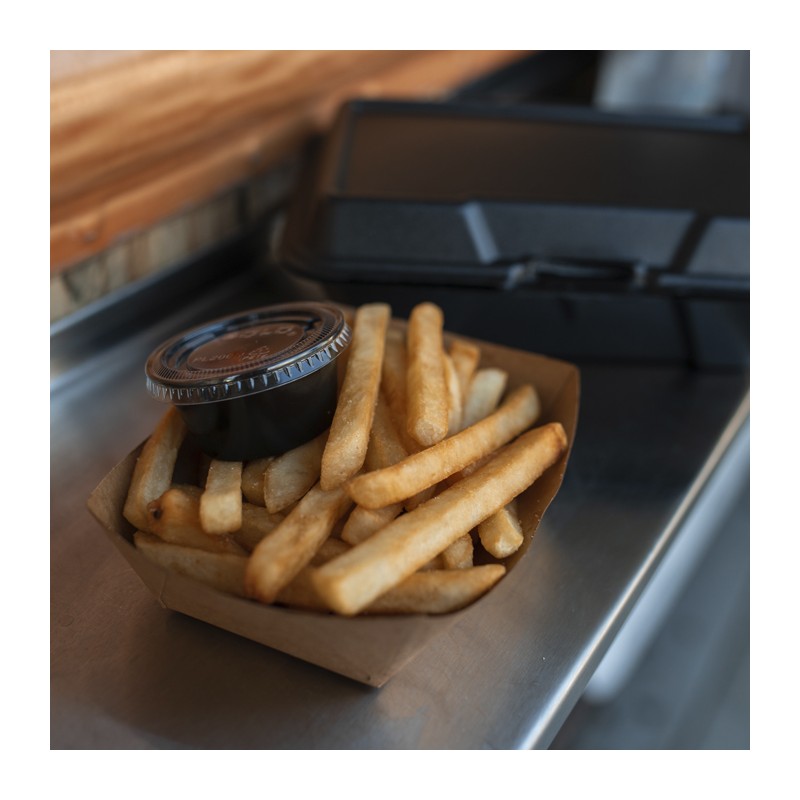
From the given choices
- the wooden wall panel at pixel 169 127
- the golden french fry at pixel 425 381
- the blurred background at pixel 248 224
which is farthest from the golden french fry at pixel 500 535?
the wooden wall panel at pixel 169 127

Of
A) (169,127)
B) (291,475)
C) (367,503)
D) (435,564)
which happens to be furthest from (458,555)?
(169,127)

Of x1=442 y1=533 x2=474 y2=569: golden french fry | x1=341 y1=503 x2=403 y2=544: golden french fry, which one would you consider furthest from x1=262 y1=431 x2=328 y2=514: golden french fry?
x1=442 y1=533 x2=474 y2=569: golden french fry

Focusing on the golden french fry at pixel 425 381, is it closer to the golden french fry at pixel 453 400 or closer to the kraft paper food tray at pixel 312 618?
the golden french fry at pixel 453 400

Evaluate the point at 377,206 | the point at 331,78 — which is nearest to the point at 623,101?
the point at 331,78

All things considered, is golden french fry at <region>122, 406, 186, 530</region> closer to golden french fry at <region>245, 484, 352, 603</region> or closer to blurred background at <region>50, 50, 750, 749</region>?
golden french fry at <region>245, 484, 352, 603</region>

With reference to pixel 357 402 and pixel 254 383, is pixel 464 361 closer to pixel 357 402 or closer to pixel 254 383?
pixel 357 402

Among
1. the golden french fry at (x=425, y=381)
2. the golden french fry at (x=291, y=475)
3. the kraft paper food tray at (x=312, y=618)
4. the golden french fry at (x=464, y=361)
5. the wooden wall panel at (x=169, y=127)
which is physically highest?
the wooden wall panel at (x=169, y=127)
